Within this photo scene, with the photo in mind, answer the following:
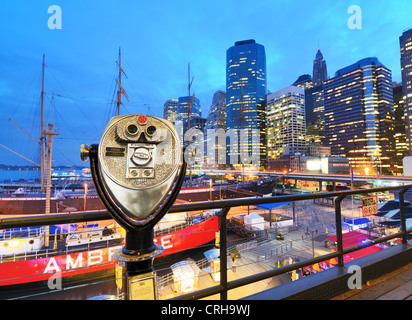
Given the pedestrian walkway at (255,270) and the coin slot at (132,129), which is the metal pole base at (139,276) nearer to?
the coin slot at (132,129)

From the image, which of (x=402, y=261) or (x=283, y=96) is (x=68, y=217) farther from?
(x=283, y=96)

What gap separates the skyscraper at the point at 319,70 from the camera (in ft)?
588

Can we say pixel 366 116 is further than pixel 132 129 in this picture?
Yes

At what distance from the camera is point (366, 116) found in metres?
92.1

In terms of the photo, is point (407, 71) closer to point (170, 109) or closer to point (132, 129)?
point (170, 109)

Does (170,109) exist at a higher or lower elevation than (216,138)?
higher

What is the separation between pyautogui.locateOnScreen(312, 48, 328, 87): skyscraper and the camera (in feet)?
588

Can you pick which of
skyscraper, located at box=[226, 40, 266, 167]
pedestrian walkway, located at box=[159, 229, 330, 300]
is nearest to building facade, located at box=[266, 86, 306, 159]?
skyscraper, located at box=[226, 40, 266, 167]

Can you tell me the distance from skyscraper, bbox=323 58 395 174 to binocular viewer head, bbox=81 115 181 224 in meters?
107

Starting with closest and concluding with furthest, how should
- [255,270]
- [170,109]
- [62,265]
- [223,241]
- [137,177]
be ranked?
[137,177] → [223,241] → [62,265] → [255,270] → [170,109]

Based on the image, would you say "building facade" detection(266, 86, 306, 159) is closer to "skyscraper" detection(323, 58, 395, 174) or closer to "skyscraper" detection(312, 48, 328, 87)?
"skyscraper" detection(323, 58, 395, 174)

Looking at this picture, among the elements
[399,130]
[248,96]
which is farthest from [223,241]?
[248,96]

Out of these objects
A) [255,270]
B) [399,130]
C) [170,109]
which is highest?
[170,109]

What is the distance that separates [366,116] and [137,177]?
120 metres
